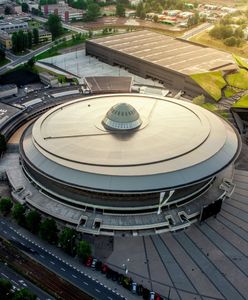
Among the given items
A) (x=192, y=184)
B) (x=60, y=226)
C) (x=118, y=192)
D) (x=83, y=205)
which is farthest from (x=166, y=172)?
(x=60, y=226)

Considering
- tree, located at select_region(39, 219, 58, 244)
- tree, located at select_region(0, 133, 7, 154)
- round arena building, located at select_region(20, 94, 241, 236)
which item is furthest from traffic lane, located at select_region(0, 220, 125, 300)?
tree, located at select_region(0, 133, 7, 154)

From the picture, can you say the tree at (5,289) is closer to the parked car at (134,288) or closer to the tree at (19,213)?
the tree at (19,213)

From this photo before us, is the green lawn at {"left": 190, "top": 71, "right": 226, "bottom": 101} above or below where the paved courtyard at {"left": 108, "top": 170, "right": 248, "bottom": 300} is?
above

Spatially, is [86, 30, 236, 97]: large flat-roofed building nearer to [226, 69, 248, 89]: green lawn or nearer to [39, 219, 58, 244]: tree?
[226, 69, 248, 89]: green lawn

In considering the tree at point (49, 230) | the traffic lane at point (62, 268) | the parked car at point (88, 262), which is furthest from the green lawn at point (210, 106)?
the traffic lane at point (62, 268)

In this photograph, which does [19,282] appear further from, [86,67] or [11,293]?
[86,67]

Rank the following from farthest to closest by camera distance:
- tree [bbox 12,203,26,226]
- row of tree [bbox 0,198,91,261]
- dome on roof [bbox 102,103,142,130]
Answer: dome on roof [bbox 102,103,142,130], tree [bbox 12,203,26,226], row of tree [bbox 0,198,91,261]
